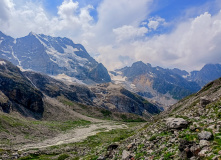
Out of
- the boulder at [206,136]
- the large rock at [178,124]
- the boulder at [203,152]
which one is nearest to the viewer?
the boulder at [203,152]

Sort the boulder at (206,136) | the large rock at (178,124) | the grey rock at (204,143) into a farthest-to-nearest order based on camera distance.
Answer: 1. the large rock at (178,124)
2. the boulder at (206,136)
3. the grey rock at (204,143)

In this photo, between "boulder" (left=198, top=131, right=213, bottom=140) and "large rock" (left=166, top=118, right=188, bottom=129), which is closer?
"boulder" (left=198, top=131, right=213, bottom=140)

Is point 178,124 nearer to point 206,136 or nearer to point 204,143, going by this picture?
point 206,136

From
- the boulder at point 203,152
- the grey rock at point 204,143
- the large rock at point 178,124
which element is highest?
the large rock at point 178,124

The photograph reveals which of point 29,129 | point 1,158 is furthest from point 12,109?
point 1,158

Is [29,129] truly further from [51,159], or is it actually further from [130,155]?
[130,155]

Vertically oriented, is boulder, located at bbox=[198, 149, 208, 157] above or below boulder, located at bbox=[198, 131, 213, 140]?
below

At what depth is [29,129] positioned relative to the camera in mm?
114250

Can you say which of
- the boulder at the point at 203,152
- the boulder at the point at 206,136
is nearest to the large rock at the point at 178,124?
the boulder at the point at 206,136

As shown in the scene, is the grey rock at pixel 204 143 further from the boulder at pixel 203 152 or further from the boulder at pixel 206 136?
the boulder at pixel 203 152

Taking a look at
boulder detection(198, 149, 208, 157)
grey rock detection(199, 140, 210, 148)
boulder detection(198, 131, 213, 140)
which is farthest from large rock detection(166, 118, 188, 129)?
boulder detection(198, 149, 208, 157)

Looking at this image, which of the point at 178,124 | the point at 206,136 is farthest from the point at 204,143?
the point at 178,124

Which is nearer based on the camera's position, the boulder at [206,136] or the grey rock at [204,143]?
the grey rock at [204,143]

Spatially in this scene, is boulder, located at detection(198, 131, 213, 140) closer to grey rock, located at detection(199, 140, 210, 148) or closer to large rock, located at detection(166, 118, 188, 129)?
grey rock, located at detection(199, 140, 210, 148)
